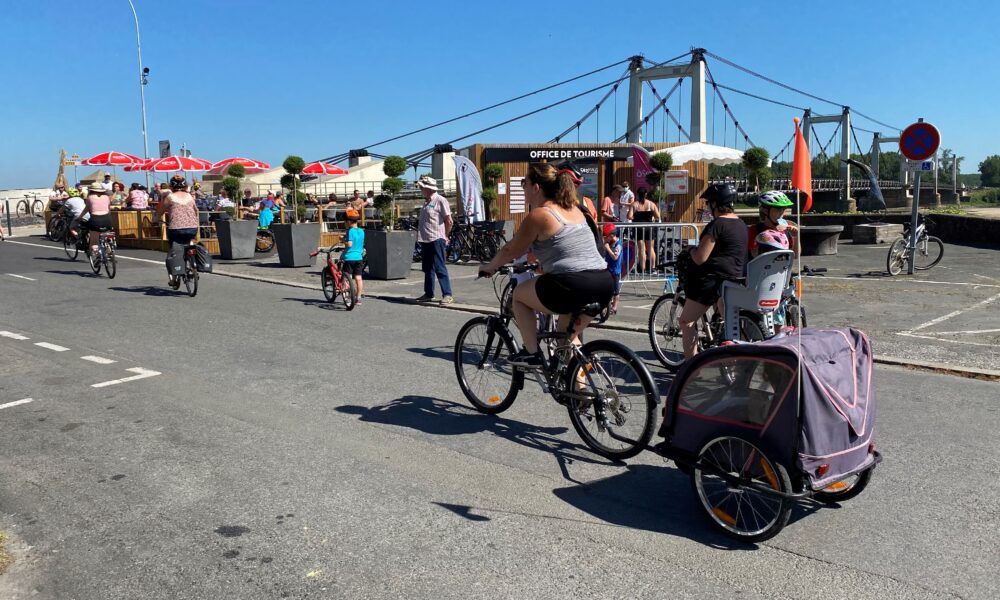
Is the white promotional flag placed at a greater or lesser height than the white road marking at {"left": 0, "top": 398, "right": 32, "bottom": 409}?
greater

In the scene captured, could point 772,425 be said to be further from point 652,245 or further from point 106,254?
point 106,254

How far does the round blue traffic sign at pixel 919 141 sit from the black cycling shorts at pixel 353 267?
886cm

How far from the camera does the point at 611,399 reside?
4801 mm

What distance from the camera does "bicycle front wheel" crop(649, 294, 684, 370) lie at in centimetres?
733

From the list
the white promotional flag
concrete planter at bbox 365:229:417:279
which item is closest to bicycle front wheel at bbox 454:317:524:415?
concrete planter at bbox 365:229:417:279

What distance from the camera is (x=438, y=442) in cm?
521

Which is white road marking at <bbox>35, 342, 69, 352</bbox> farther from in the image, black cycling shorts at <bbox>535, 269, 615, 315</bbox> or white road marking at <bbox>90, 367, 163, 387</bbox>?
black cycling shorts at <bbox>535, 269, 615, 315</bbox>

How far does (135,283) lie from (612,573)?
12.9m

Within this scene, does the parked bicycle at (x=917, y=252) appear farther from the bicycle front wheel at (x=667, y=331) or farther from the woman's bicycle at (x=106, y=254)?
the woman's bicycle at (x=106, y=254)

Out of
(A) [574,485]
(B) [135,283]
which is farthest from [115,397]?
(B) [135,283]

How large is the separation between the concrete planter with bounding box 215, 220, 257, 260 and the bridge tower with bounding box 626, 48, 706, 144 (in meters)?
40.7

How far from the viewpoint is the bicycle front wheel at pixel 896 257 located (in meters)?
14.2

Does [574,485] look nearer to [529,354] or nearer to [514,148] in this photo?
[529,354]

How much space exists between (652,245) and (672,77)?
53642mm
